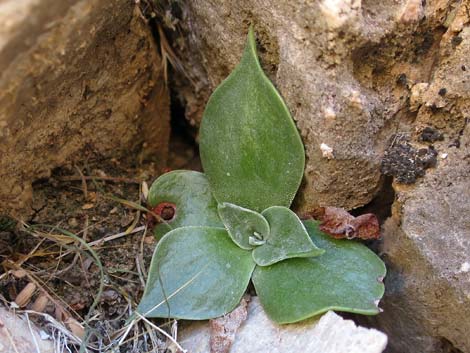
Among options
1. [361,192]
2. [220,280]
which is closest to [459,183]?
[361,192]

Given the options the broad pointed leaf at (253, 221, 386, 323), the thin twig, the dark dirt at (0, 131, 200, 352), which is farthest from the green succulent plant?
the thin twig

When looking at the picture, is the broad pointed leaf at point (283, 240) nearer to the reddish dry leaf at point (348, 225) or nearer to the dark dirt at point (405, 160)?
the reddish dry leaf at point (348, 225)

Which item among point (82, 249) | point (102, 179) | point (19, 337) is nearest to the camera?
point (19, 337)

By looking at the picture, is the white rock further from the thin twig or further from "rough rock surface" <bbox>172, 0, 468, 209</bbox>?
the thin twig

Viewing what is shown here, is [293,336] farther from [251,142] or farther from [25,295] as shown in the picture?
[25,295]

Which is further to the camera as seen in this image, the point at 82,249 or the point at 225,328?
the point at 82,249

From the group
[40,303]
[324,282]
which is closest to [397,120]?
[324,282]

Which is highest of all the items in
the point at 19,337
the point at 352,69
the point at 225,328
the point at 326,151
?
the point at 352,69
